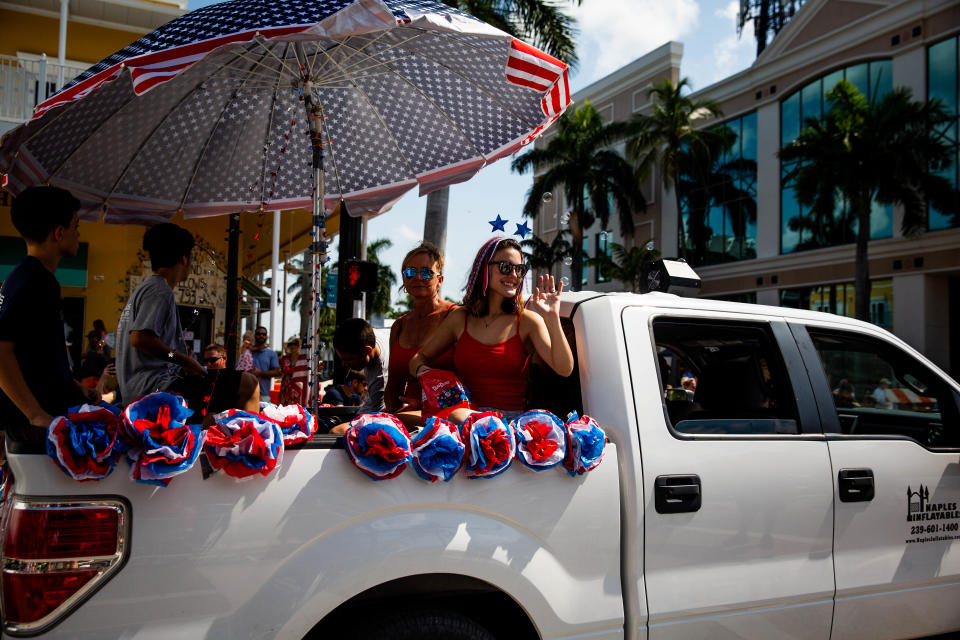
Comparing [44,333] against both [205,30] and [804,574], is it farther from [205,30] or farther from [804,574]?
[804,574]

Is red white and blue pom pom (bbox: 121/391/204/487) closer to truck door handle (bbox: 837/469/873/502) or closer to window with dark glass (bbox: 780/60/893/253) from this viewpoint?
truck door handle (bbox: 837/469/873/502)

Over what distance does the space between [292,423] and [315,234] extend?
2.79 m

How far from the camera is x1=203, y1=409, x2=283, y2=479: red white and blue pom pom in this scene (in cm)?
192

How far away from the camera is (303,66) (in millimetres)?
4371

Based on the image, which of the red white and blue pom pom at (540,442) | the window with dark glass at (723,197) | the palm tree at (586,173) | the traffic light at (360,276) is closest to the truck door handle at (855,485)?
the red white and blue pom pom at (540,442)

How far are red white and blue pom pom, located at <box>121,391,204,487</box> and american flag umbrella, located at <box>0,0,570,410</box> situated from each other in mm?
2063

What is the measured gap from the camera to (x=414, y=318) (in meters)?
4.07

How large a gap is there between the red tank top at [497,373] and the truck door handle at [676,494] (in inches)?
27.9

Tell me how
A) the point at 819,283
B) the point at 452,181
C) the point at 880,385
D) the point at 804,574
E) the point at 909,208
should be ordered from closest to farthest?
the point at 804,574 → the point at 880,385 → the point at 452,181 → the point at 909,208 → the point at 819,283

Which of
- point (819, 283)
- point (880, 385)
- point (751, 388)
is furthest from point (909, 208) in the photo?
point (751, 388)

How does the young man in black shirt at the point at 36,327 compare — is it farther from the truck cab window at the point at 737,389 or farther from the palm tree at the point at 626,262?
the palm tree at the point at 626,262

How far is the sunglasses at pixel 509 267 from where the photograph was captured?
3.03 m

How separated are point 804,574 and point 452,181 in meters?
3.44

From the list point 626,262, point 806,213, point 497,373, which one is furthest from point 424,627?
point 626,262
